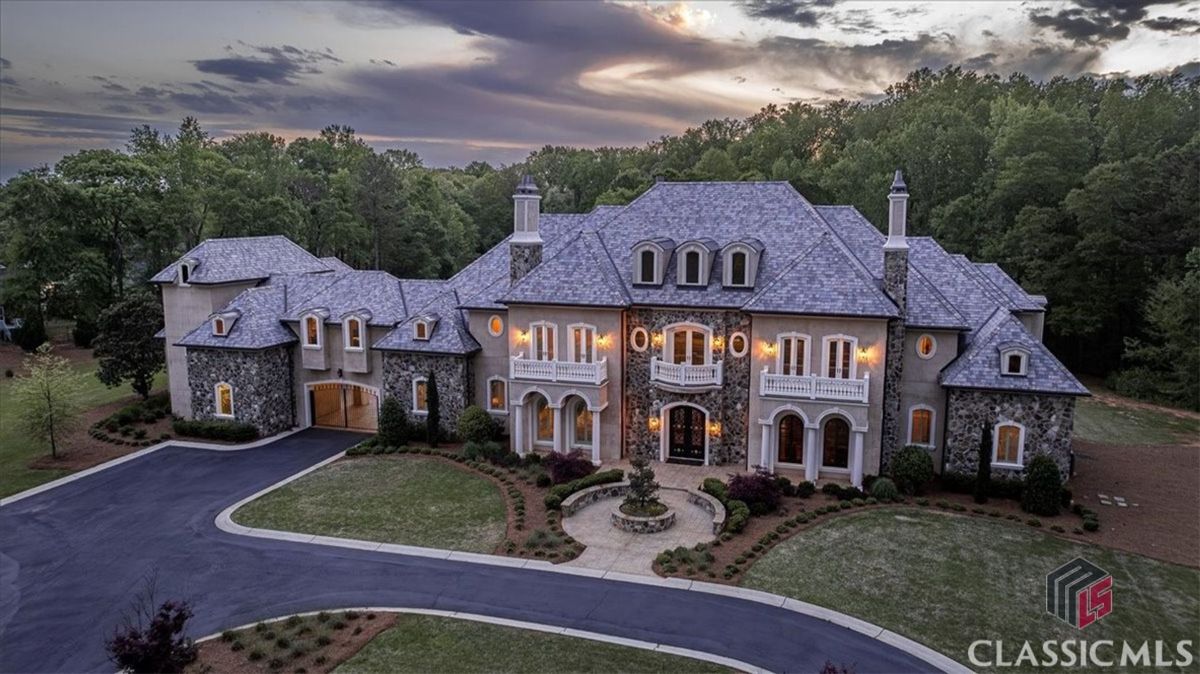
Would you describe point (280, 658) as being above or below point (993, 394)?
below

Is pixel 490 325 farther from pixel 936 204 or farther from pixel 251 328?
pixel 936 204

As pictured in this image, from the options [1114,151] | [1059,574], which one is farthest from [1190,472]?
[1114,151]

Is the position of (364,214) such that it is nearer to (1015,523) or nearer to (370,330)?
(370,330)

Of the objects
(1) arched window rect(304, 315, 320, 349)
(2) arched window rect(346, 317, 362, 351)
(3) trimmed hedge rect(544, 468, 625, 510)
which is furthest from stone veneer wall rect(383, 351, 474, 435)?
(3) trimmed hedge rect(544, 468, 625, 510)

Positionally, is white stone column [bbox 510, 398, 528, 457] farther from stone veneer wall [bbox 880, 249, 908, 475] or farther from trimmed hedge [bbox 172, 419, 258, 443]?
stone veneer wall [bbox 880, 249, 908, 475]

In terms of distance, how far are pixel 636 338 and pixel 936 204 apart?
4086cm

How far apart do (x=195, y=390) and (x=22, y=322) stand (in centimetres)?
3701

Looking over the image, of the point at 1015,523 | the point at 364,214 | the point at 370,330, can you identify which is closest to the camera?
the point at 1015,523

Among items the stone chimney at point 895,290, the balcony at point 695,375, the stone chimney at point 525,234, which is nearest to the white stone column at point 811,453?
the stone chimney at point 895,290

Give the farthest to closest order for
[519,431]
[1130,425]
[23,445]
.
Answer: [1130,425], [23,445], [519,431]

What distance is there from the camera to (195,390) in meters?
34.6

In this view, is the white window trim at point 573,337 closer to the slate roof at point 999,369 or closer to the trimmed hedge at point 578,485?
the trimmed hedge at point 578,485

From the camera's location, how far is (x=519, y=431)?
30.3m

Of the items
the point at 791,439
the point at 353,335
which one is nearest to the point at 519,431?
the point at 353,335
